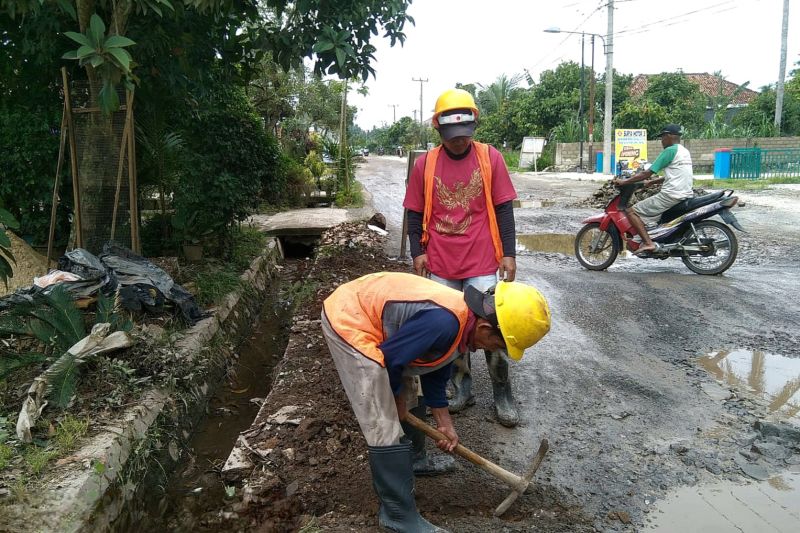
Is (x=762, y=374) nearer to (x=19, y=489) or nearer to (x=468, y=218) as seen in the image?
(x=468, y=218)

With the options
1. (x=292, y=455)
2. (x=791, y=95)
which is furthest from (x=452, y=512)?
(x=791, y=95)

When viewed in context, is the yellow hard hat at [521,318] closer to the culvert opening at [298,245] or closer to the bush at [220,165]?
the bush at [220,165]

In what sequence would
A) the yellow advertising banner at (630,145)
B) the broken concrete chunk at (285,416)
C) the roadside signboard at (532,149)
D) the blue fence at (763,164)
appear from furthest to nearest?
the roadside signboard at (532,149), the yellow advertising banner at (630,145), the blue fence at (763,164), the broken concrete chunk at (285,416)

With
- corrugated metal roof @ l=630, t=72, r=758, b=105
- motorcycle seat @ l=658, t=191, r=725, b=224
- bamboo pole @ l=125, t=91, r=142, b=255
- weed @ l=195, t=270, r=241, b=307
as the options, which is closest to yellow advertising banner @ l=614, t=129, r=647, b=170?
motorcycle seat @ l=658, t=191, r=725, b=224

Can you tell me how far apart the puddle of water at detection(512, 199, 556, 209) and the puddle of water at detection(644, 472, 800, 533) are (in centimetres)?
1101

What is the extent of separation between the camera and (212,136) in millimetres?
6762

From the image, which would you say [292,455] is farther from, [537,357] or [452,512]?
[537,357]

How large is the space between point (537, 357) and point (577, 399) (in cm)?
74

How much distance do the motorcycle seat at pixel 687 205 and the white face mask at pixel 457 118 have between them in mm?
4741

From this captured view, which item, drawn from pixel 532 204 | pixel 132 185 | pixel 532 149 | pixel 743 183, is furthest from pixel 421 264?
pixel 532 149

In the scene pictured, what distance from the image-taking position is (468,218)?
137 inches

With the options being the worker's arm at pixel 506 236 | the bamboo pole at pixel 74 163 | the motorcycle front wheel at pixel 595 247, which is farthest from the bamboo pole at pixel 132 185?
the motorcycle front wheel at pixel 595 247

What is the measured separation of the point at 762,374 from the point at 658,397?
899 millimetres

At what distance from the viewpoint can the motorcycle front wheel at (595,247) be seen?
7270mm
